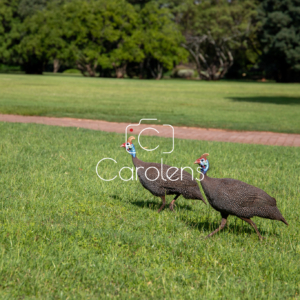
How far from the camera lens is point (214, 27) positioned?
2301 inches

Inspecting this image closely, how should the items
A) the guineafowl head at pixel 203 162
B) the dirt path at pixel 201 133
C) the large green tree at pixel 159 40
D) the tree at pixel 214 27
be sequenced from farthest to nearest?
1. the large green tree at pixel 159 40
2. the tree at pixel 214 27
3. the dirt path at pixel 201 133
4. the guineafowl head at pixel 203 162

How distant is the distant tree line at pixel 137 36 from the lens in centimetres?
5931

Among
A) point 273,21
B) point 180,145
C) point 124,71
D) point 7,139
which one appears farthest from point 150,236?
point 124,71

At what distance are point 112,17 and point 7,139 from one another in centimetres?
5525

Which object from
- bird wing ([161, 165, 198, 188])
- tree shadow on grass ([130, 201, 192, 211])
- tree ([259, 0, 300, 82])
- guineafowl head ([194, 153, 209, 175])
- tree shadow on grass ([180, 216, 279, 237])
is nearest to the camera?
guineafowl head ([194, 153, 209, 175])

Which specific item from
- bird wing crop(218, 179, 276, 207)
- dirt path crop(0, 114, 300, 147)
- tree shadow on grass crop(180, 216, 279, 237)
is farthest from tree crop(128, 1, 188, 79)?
bird wing crop(218, 179, 276, 207)

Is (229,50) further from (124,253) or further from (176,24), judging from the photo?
(124,253)

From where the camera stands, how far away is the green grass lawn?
3.62 meters

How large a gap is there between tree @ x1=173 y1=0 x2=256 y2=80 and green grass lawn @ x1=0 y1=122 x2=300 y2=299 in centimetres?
5430

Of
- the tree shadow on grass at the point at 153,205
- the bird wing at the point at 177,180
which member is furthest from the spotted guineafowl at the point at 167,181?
the tree shadow on grass at the point at 153,205

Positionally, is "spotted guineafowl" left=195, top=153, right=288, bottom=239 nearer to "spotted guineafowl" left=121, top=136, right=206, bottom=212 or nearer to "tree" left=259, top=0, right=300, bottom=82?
"spotted guineafowl" left=121, top=136, right=206, bottom=212

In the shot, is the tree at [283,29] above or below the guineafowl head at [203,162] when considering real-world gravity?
above

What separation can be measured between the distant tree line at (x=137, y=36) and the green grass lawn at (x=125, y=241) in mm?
52061

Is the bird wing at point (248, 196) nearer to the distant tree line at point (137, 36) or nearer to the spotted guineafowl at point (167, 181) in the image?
the spotted guineafowl at point (167, 181)
